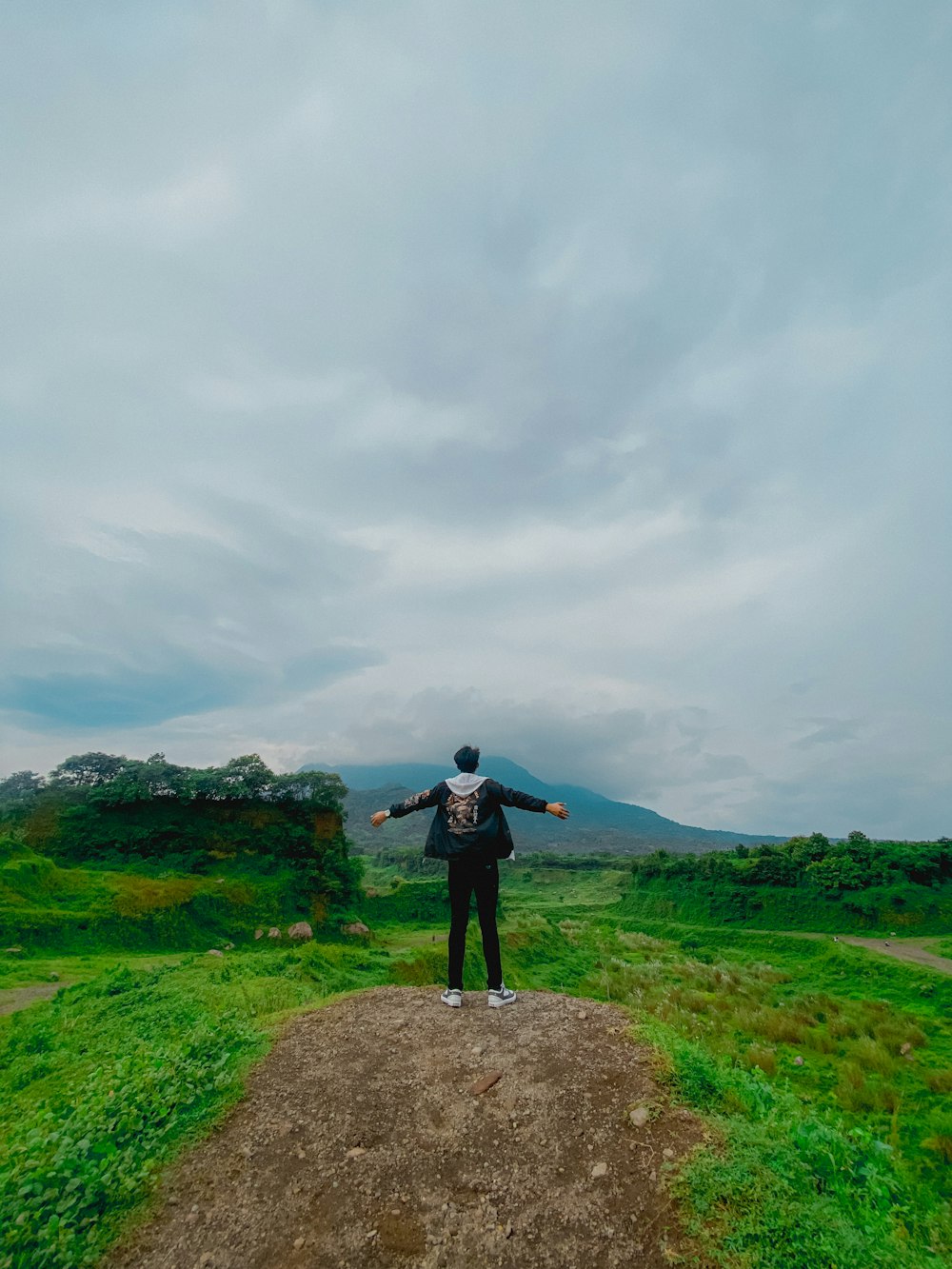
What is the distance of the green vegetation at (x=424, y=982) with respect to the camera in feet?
12.9

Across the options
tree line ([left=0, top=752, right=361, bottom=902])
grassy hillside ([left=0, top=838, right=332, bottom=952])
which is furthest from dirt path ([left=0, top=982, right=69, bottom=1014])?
tree line ([left=0, top=752, right=361, bottom=902])

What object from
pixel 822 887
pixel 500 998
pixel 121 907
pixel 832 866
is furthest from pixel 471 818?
pixel 832 866

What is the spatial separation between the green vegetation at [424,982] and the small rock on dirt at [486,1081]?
165cm

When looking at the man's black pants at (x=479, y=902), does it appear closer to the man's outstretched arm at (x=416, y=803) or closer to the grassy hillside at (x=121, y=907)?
the man's outstretched arm at (x=416, y=803)

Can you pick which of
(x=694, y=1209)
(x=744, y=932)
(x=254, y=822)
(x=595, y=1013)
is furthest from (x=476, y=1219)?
(x=744, y=932)

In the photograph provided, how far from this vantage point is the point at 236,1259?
3.62m

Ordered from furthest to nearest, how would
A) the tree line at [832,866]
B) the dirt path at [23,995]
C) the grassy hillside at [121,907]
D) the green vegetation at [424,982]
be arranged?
the tree line at [832,866], the grassy hillside at [121,907], the dirt path at [23,995], the green vegetation at [424,982]

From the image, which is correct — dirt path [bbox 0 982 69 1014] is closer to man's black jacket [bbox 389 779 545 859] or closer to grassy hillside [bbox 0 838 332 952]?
grassy hillside [bbox 0 838 332 952]

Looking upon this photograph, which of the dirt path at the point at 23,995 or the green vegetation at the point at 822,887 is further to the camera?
the green vegetation at the point at 822,887

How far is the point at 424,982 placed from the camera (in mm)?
20438

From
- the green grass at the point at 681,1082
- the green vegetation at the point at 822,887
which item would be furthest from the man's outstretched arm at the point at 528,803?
the green vegetation at the point at 822,887

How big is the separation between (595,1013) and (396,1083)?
9.39ft

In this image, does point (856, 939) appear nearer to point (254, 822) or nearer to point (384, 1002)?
point (254, 822)

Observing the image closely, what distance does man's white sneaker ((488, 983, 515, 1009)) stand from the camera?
7680mm
